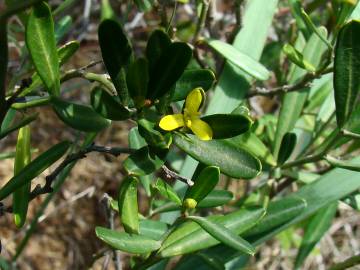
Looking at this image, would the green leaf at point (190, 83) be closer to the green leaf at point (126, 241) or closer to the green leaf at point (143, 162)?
the green leaf at point (143, 162)

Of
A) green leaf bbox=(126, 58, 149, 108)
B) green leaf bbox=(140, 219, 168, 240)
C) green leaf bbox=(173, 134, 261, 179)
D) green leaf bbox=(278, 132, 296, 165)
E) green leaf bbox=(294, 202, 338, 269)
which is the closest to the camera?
green leaf bbox=(126, 58, 149, 108)

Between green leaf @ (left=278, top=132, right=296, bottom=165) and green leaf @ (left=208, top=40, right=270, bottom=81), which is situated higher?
green leaf @ (left=208, top=40, right=270, bottom=81)

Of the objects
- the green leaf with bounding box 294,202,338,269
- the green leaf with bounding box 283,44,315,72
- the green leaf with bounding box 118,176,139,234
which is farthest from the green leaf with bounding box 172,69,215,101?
the green leaf with bounding box 294,202,338,269

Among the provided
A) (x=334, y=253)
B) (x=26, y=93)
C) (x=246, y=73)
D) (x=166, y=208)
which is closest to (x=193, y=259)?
(x=166, y=208)

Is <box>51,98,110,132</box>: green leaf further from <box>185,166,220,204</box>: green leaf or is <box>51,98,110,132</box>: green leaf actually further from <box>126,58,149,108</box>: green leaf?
<box>185,166,220,204</box>: green leaf

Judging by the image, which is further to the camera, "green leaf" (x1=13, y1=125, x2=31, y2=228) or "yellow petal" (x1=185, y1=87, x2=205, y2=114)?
"green leaf" (x1=13, y1=125, x2=31, y2=228)

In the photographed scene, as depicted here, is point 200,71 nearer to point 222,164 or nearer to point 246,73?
point 222,164

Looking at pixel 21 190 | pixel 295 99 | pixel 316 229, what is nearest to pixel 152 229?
pixel 21 190
